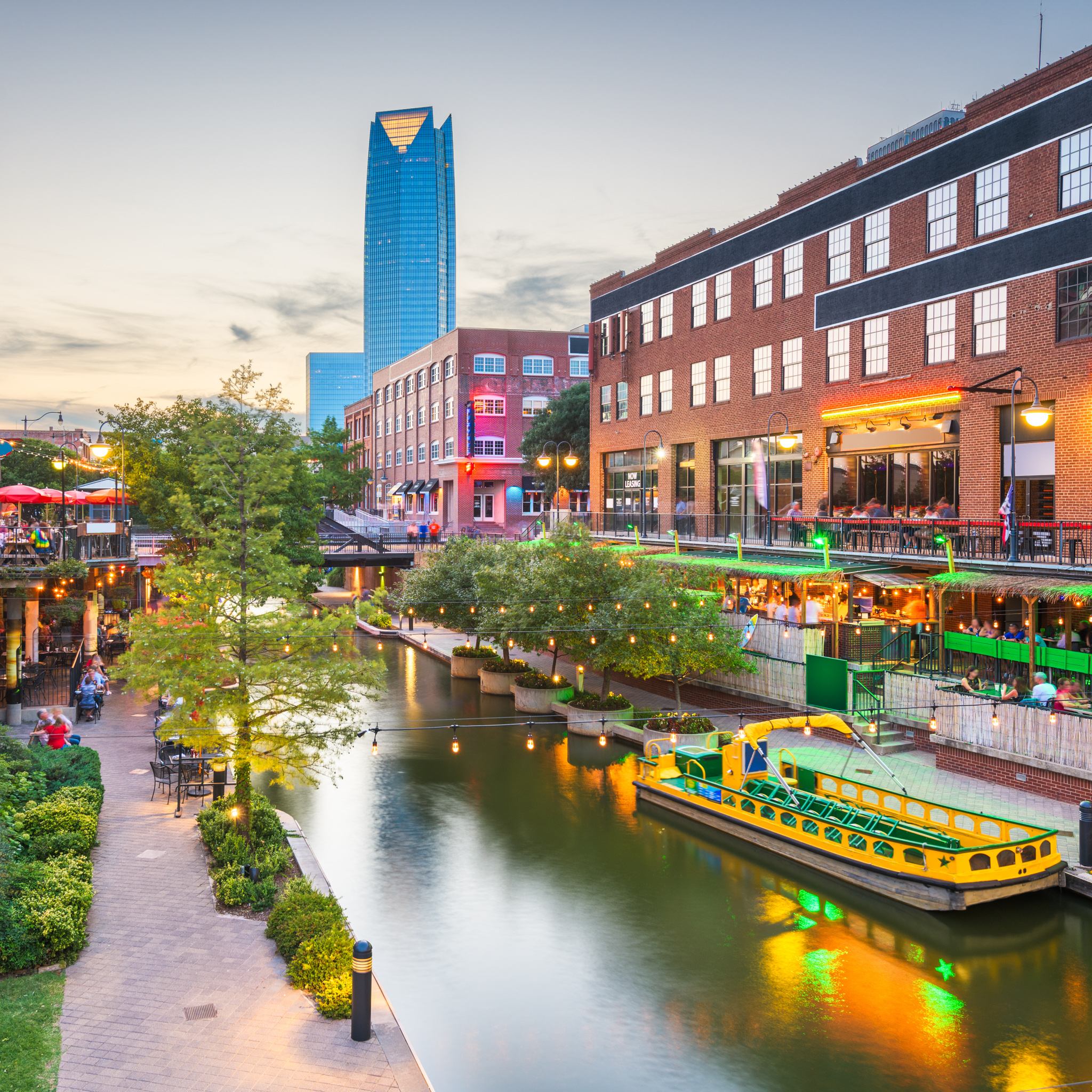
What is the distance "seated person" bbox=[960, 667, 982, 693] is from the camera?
22828 millimetres

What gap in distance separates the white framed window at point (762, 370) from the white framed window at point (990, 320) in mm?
10920

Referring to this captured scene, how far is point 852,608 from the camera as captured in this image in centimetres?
3020

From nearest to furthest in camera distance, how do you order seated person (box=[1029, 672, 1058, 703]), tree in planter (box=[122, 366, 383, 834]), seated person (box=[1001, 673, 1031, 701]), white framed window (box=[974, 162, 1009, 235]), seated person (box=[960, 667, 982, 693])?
tree in planter (box=[122, 366, 383, 834]) → seated person (box=[1029, 672, 1058, 703]) → seated person (box=[1001, 673, 1031, 701]) → seated person (box=[960, 667, 982, 693]) → white framed window (box=[974, 162, 1009, 235])

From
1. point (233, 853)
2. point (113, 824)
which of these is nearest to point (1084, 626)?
point (233, 853)

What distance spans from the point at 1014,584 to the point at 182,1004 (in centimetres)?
2042

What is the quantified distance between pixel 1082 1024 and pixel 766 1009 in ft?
15.2

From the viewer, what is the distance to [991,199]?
2945cm

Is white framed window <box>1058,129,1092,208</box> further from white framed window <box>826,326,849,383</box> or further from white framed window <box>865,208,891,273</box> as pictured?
white framed window <box>826,326,849,383</box>

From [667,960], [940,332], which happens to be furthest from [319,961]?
[940,332]

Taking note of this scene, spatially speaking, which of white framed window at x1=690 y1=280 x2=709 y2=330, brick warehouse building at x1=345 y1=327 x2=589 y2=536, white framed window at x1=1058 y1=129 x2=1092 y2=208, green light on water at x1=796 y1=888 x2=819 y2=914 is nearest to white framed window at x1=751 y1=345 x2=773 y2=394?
white framed window at x1=690 y1=280 x2=709 y2=330

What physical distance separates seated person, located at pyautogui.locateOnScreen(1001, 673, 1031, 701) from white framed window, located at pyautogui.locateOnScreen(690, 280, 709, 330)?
25688 millimetres

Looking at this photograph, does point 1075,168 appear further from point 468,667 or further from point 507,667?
point 468,667

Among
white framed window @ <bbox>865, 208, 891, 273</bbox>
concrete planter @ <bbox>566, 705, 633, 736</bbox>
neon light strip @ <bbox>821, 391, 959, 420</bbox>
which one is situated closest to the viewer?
concrete planter @ <bbox>566, 705, 633, 736</bbox>

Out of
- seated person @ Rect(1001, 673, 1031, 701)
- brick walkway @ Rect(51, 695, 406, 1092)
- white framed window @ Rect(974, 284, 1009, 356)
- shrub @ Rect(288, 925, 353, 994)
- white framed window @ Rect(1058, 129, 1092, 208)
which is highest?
white framed window @ Rect(1058, 129, 1092, 208)
